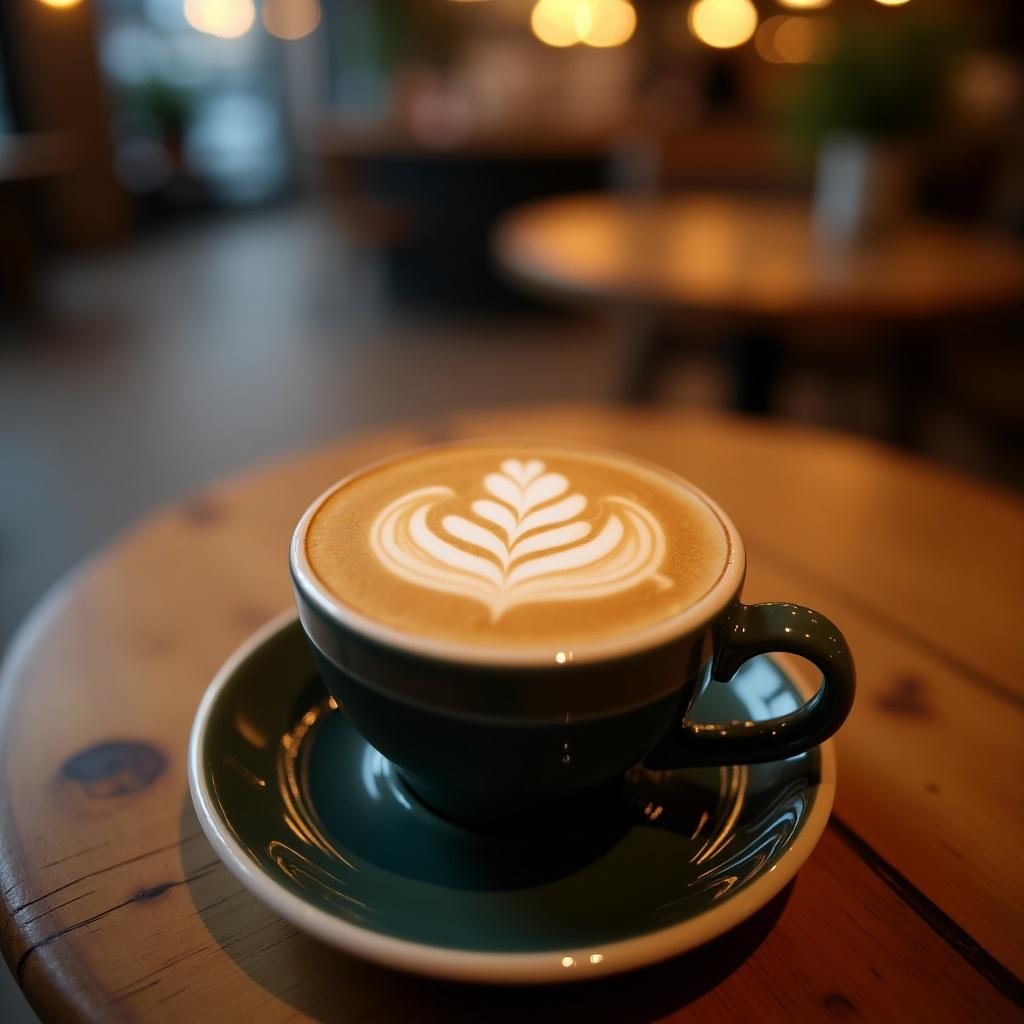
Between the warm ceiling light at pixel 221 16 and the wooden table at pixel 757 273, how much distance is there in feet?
14.4

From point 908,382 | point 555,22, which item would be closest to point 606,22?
point 555,22

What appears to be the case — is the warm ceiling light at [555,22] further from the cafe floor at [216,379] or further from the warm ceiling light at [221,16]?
the cafe floor at [216,379]

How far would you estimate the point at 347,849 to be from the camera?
0.34 meters

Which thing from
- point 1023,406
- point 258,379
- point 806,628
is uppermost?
point 806,628

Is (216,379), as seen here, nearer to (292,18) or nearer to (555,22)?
(555,22)

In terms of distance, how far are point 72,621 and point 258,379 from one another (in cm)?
241

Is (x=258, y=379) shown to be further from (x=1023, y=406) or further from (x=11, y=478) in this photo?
(x=1023, y=406)

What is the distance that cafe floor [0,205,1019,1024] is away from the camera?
198 centimetres

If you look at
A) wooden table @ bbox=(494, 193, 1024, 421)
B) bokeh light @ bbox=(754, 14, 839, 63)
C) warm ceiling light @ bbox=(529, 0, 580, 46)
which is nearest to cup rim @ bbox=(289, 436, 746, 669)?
wooden table @ bbox=(494, 193, 1024, 421)

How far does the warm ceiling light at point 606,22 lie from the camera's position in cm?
459

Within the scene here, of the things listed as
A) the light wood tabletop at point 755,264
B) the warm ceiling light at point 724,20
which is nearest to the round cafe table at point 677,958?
the light wood tabletop at point 755,264

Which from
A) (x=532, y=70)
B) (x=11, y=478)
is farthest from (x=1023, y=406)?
(x=532, y=70)

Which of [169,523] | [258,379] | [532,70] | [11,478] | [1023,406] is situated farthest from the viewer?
[532,70]

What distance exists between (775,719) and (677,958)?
0.32ft
